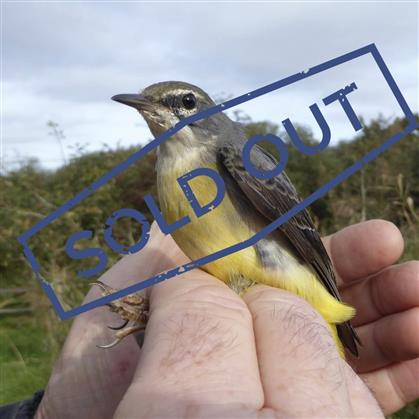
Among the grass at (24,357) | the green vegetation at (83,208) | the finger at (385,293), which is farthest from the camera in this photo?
the grass at (24,357)

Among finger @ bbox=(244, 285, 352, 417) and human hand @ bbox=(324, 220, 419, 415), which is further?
human hand @ bbox=(324, 220, 419, 415)

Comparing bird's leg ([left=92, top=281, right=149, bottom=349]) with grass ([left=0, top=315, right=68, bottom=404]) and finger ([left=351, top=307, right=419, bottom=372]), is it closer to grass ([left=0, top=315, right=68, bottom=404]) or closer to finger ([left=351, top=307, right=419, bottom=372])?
finger ([left=351, top=307, right=419, bottom=372])

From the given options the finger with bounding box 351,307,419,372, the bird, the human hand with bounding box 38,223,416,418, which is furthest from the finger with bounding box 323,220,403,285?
the human hand with bounding box 38,223,416,418

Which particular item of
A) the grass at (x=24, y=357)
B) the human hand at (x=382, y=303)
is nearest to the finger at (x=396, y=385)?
the human hand at (x=382, y=303)

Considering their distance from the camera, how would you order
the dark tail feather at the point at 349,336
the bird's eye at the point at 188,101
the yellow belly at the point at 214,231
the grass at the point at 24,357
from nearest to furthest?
the yellow belly at the point at 214,231 → the bird's eye at the point at 188,101 → the dark tail feather at the point at 349,336 → the grass at the point at 24,357

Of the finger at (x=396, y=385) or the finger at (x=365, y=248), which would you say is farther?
the finger at (x=396, y=385)

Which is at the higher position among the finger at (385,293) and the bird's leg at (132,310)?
the bird's leg at (132,310)

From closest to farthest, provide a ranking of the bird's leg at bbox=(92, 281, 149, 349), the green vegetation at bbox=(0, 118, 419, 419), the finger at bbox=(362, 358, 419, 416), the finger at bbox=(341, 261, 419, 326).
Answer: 1. the bird's leg at bbox=(92, 281, 149, 349)
2. the finger at bbox=(341, 261, 419, 326)
3. the finger at bbox=(362, 358, 419, 416)
4. the green vegetation at bbox=(0, 118, 419, 419)

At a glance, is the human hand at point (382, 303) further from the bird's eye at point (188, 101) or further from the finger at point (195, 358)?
the finger at point (195, 358)
